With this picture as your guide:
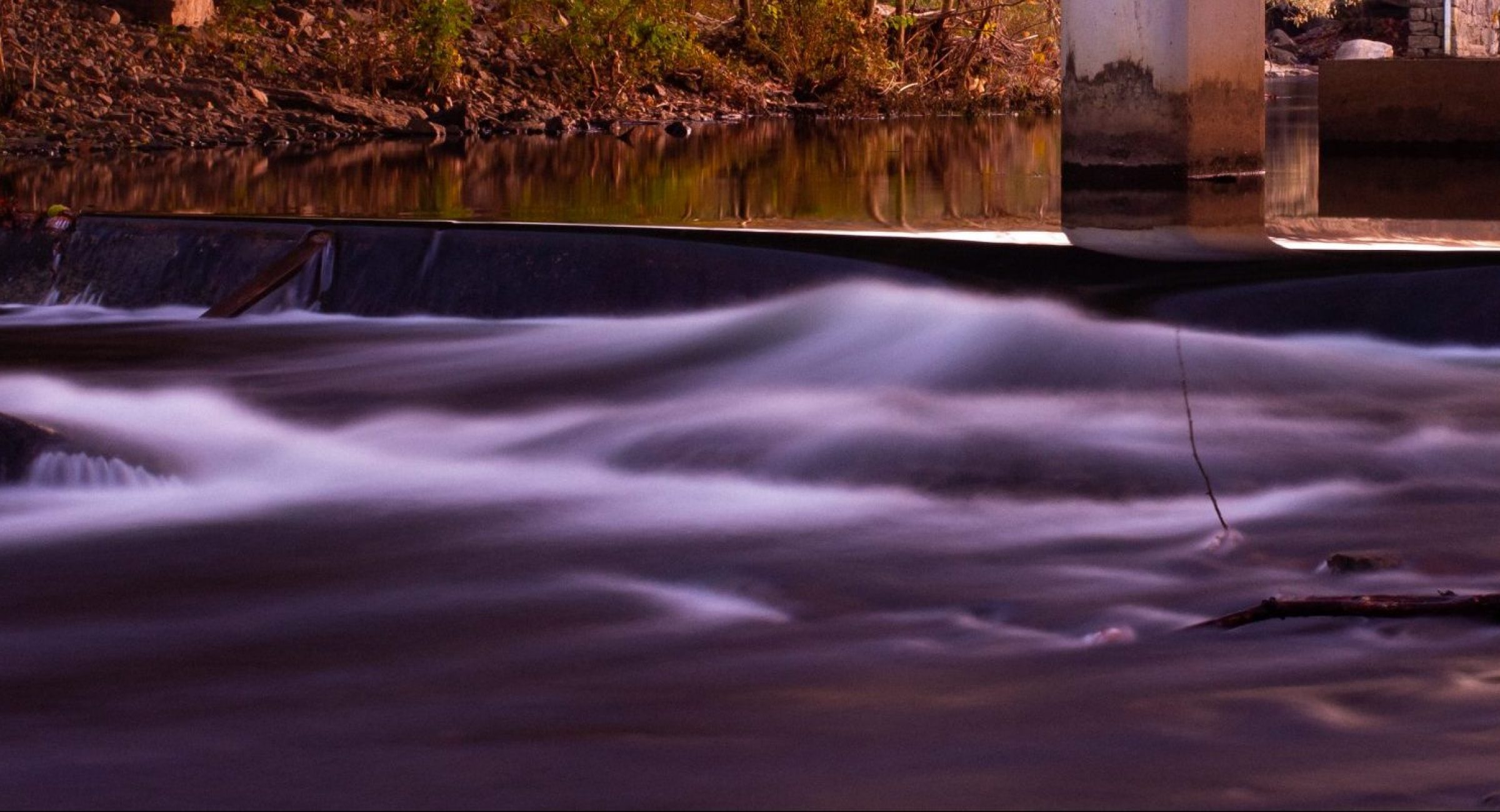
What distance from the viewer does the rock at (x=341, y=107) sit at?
14.8 metres

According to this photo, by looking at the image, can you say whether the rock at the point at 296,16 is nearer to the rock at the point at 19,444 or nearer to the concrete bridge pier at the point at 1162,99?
the concrete bridge pier at the point at 1162,99

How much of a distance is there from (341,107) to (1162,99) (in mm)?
7845

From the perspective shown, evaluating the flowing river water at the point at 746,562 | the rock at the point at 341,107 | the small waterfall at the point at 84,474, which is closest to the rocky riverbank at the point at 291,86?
the rock at the point at 341,107

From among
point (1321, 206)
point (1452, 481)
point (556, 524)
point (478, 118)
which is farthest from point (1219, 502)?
point (478, 118)

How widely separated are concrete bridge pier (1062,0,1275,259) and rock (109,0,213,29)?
8666 mm

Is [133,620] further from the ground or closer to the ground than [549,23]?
closer to the ground

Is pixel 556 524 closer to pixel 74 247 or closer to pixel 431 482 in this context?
pixel 431 482

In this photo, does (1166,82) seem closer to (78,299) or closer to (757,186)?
(757,186)

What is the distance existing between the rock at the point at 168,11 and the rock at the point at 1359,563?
1346 cm

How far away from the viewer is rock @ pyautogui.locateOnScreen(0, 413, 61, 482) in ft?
15.1

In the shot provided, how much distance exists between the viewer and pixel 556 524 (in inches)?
173

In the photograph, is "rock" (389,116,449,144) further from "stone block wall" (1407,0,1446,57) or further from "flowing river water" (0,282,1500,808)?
"stone block wall" (1407,0,1446,57)

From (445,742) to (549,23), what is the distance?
1536 centimetres

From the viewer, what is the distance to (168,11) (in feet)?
50.3
